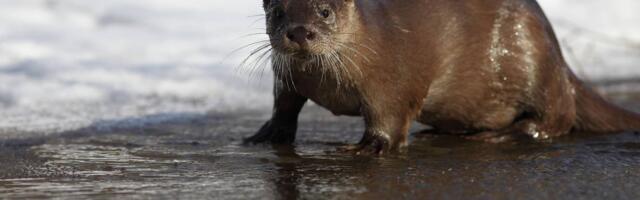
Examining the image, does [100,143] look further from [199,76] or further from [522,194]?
[199,76]

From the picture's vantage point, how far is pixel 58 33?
7383 millimetres

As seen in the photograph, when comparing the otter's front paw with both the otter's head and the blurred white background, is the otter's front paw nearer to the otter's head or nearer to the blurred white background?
the otter's head

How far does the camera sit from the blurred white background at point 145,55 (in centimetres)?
524

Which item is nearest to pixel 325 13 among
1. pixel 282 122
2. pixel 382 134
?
pixel 382 134

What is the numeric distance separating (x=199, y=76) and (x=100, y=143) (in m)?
2.16

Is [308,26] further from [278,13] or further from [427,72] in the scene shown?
[427,72]

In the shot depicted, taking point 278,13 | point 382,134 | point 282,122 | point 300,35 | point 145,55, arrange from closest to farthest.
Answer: point 300,35 < point 278,13 < point 382,134 < point 282,122 < point 145,55

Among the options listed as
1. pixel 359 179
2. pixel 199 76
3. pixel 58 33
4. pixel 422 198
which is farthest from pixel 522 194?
pixel 58 33

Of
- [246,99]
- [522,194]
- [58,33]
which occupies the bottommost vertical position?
[522,194]

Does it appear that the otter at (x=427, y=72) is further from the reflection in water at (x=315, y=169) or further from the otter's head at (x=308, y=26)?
the reflection in water at (x=315, y=169)

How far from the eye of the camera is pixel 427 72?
4.34 metres

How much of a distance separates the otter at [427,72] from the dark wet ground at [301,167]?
0.14 m

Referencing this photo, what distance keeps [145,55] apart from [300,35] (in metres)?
3.44

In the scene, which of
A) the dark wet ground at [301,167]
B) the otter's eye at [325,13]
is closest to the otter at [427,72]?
the otter's eye at [325,13]
